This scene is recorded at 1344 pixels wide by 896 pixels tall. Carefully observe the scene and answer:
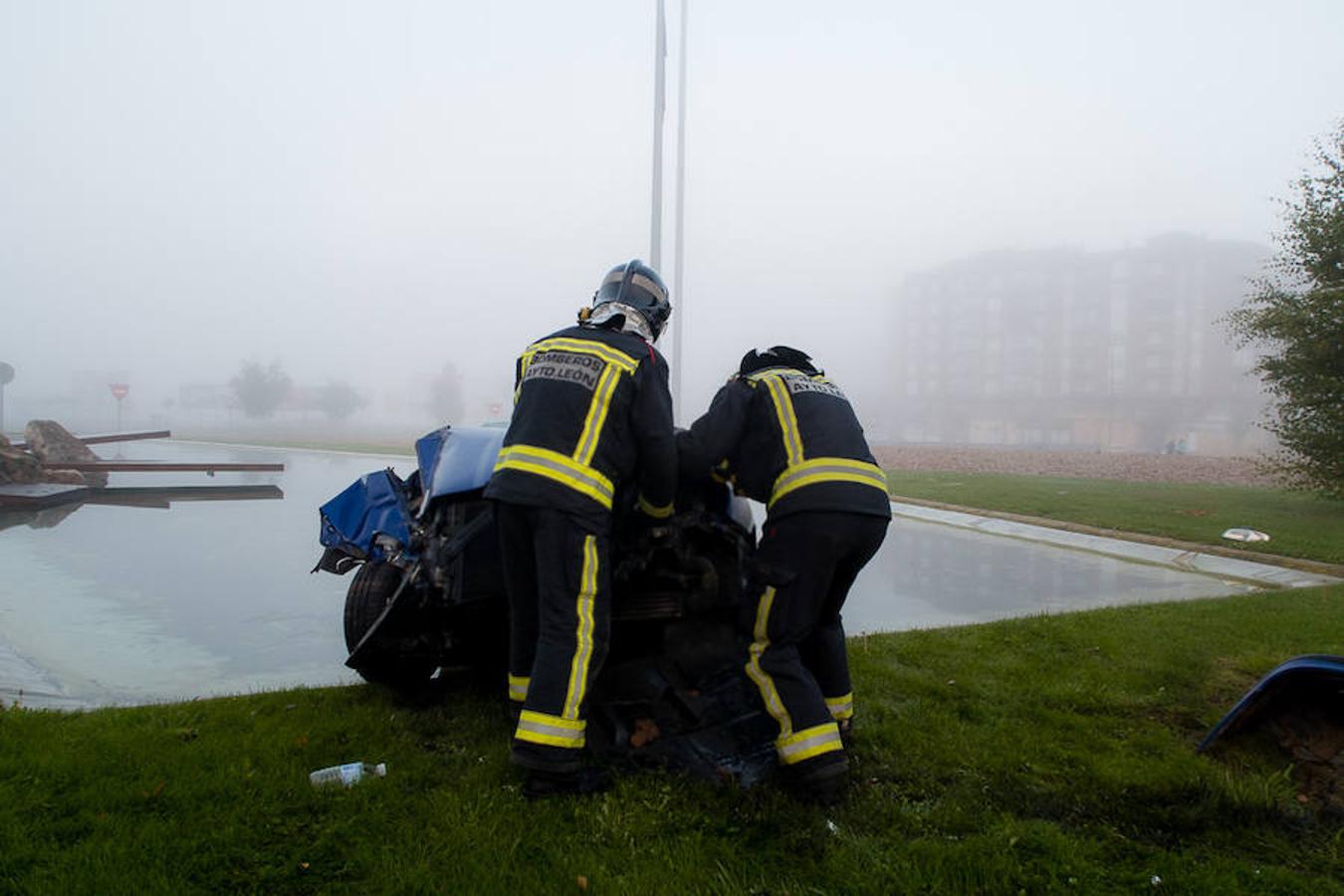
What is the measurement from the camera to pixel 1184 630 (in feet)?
17.0

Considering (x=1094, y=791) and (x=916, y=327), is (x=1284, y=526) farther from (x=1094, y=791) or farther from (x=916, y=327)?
(x=916, y=327)

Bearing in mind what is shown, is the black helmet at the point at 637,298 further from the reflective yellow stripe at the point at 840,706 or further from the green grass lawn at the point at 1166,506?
the green grass lawn at the point at 1166,506

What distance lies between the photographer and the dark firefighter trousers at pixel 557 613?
260 centimetres

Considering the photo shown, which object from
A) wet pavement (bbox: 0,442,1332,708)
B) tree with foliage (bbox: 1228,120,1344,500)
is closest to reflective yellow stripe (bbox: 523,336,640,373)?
wet pavement (bbox: 0,442,1332,708)

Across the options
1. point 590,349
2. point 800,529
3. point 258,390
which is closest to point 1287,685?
point 800,529

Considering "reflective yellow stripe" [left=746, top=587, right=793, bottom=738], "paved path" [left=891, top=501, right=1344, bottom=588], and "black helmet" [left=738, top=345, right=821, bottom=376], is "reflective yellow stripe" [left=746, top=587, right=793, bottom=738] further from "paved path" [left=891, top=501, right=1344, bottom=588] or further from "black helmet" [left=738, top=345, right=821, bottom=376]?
"paved path" [left=891, top=501, right=1344, bottom=588]

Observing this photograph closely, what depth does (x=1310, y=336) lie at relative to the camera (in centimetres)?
1264

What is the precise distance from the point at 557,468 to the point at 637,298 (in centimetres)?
97

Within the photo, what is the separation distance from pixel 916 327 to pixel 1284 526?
3336 inches

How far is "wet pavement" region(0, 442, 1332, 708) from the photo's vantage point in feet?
13.4

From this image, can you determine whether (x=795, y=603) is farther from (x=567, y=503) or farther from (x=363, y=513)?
(x=363, y=513)

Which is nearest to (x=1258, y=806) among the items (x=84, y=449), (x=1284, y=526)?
(x=1284, y=526)

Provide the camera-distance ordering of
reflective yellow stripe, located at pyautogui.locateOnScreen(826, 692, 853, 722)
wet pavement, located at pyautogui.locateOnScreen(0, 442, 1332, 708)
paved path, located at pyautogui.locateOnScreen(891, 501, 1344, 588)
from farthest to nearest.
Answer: paved path, located at pyautogui.locateOnScreen(891, 501, 1344, 588)
wet pavement, located at pyautogui.locateOnScreen(0, 442, 1332, 708)
reflective yellow stripe, located at pyautogui.locateOnScreen(826, 692, 853, 722)

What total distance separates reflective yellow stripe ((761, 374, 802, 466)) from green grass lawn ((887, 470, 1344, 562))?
874cm
